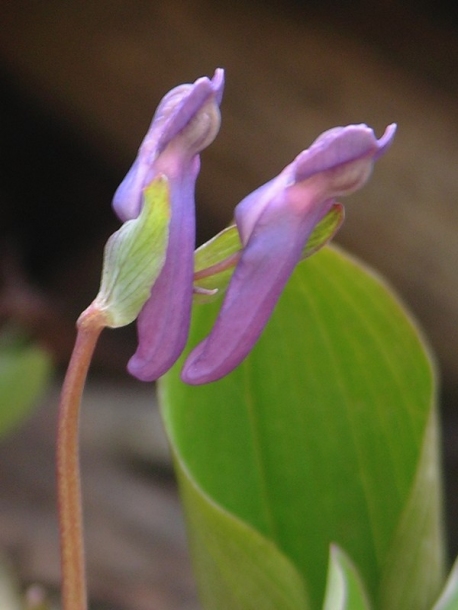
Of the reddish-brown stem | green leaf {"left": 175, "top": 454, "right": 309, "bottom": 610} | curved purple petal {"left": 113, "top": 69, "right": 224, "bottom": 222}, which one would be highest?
curved purple petal {"left": 113, "top": 69, "right": 224, "bottom": 222}

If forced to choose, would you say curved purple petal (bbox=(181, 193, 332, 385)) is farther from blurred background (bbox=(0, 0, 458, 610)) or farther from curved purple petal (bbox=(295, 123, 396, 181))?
blurred background (bbox=(0, 0, 458, 610))

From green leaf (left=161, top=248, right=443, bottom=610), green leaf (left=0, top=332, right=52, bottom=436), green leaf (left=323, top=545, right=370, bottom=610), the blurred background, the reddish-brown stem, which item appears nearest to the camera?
the reddish-brown stem

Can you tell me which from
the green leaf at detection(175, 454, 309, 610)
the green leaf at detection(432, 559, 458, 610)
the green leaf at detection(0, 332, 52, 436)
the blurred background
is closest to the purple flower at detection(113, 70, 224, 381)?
the green leaf at detection(175, 454, 309, 610)

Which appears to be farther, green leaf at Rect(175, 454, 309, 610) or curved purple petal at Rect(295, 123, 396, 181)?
green leaf at Rect(175, 454, 309, 610)

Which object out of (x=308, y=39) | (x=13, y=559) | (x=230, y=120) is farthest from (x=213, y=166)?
(x=13, y=559)

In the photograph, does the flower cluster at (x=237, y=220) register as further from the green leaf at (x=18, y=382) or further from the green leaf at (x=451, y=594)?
the green leaf at (x=18, y=382)

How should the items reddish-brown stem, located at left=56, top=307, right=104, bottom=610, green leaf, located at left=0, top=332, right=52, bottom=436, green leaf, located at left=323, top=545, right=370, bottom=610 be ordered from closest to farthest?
1. reddish-brown stem, located at left=56, top=307, right=104, bottom=610
2. green leaf, located at left=323, top=545, right=370, bottom=610
3. green leaf, located at left=0, top=332, right=52, bottom=436
